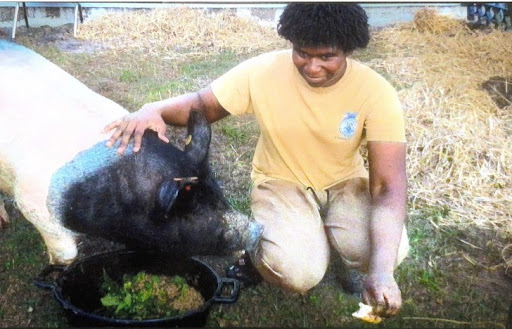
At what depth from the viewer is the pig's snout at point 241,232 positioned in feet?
7.61

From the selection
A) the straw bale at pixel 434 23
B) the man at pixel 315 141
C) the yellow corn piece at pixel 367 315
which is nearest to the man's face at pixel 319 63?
the man at pixel 315 141

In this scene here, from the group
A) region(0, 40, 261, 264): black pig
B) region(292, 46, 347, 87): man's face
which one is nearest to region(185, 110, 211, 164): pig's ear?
region(0, 40, 261, 264): black pig

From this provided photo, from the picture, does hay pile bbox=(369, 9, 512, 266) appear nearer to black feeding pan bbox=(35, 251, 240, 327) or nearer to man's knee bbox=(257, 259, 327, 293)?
man's knee bbox=(257, 259, 327, 293)

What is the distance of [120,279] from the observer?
7.50ft

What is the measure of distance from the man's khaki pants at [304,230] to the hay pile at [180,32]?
0.49m

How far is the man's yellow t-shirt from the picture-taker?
2.20m

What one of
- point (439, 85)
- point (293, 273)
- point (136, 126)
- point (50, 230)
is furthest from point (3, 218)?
point (439, 85)

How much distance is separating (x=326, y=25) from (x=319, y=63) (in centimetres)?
12

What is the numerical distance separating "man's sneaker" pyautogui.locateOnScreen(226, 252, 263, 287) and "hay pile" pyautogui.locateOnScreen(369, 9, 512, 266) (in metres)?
0.60

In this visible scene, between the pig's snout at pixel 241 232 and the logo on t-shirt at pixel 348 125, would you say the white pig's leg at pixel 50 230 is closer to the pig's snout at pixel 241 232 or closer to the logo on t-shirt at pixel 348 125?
the pig's snout at pixel 241 232

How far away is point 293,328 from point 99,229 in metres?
0.72

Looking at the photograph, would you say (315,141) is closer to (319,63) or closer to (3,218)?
(319,63)

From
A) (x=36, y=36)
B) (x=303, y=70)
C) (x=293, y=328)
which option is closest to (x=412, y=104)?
(x=303, y=70)

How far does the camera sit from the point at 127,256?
2.29 metres
